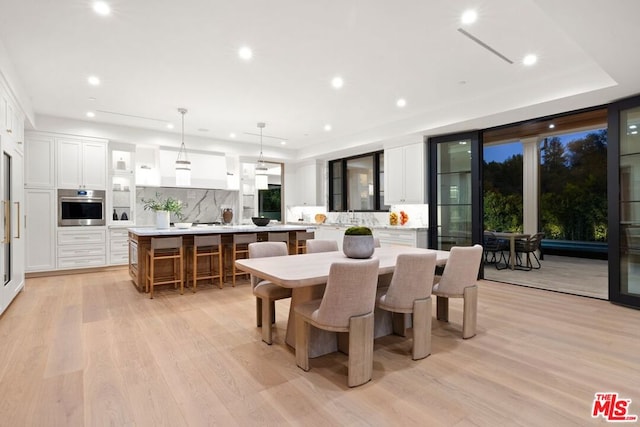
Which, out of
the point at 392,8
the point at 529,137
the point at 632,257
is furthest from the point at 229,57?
the point at 529,137

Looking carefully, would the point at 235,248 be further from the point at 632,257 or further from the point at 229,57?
the point at 632,257

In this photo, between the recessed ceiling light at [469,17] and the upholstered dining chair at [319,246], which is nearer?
the recessed ceiling light at [469,17]

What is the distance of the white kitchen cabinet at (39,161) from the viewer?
5.75 metres

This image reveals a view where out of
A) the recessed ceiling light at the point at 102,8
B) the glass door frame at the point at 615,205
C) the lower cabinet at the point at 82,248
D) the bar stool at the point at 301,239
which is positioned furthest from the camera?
the bar stool at the point at 301,239

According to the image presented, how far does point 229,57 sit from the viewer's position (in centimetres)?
367

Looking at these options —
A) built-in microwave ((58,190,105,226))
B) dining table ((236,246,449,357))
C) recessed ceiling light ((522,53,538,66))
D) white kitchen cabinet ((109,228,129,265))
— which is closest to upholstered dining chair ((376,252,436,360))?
dining table ((236,246,449,357))

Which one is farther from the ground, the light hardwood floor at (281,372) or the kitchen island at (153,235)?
the kitchen island at (153,235)

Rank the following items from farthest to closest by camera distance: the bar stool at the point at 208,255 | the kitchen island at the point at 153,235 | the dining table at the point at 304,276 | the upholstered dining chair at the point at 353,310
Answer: the bar stool at the point at 208,255
the kitchen island at the point at 153,235
the dining table at the point at 304,276
the upholstered dining chair at the point at 353,310

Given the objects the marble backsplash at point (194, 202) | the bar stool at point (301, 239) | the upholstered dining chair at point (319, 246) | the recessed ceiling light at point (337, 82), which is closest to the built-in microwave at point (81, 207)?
the marble backsplash at point (194, 202)

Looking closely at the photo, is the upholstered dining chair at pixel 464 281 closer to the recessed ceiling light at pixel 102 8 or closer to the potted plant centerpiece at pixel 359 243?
the potted plant centerpiece at pixel 359 243

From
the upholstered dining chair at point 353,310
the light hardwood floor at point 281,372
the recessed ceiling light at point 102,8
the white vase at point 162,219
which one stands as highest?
the recessed ceiling light at point 102,8

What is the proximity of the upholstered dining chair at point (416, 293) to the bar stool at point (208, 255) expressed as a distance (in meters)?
3.23

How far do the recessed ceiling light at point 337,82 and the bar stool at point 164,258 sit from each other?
10.1 ft

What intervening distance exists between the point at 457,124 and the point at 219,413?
5.02 meters
